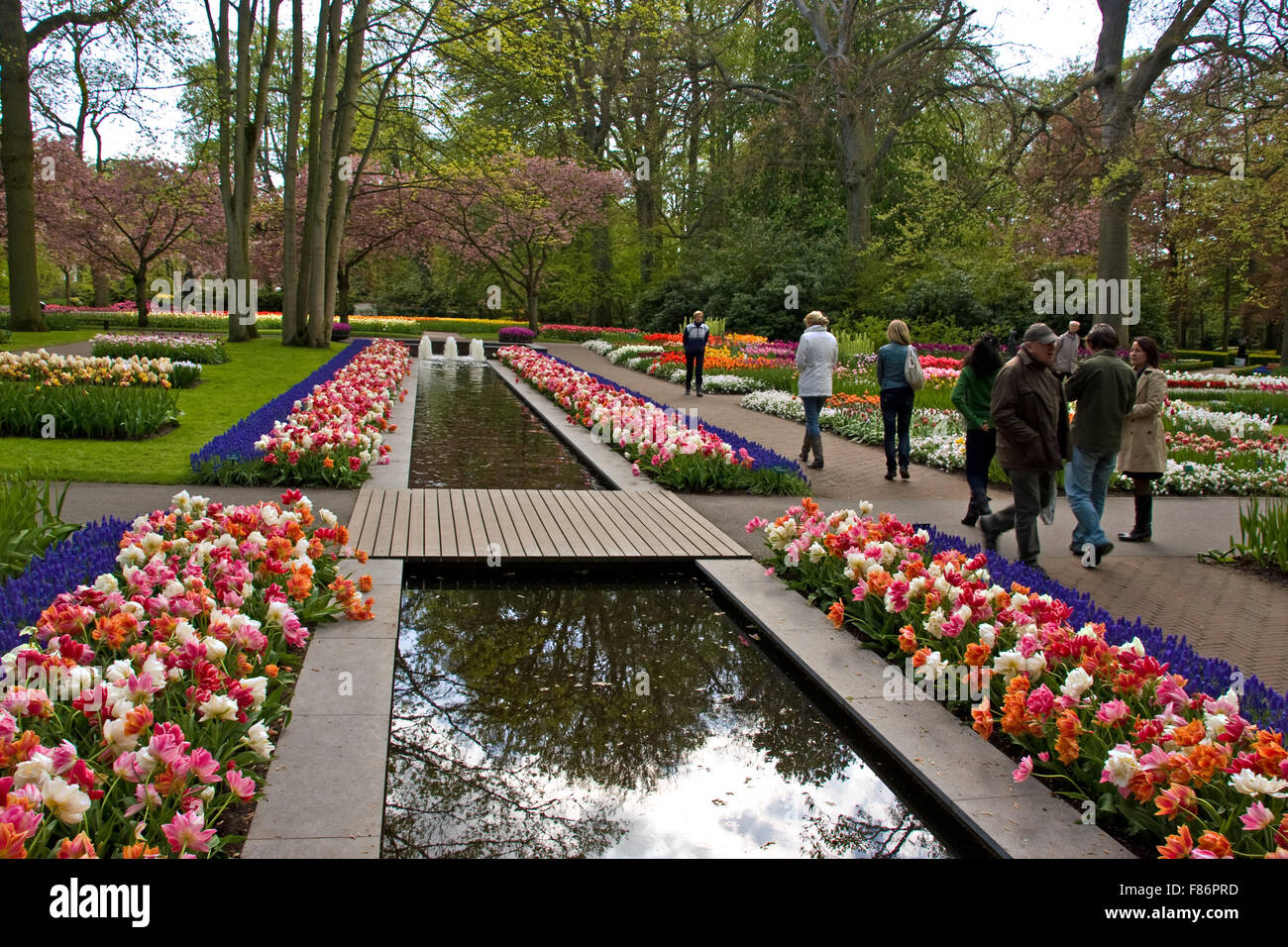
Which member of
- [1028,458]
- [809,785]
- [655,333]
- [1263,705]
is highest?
[655,333]

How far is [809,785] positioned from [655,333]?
32378 mm

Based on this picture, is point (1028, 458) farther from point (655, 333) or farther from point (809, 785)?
point (655, 333)

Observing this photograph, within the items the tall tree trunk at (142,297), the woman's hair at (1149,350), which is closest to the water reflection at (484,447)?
the woman's hair at (1149,350)

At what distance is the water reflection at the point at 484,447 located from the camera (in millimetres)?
10344

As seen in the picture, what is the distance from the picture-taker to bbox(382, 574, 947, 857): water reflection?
136 inches

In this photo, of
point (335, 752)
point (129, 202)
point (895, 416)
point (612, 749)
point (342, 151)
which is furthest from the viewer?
point (129, 202)

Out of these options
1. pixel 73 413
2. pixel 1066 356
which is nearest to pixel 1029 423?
pixel 1066 356

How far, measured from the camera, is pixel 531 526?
781cm

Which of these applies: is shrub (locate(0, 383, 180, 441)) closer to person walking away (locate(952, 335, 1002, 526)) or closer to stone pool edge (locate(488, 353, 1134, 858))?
stone pool edge (locate(488, 353, 1134, 858))

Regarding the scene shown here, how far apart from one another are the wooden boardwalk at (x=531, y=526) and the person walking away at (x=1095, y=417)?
8.43 ft

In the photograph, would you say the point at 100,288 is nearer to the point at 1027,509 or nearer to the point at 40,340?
the point at 40,340

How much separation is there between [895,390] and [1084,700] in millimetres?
6925
